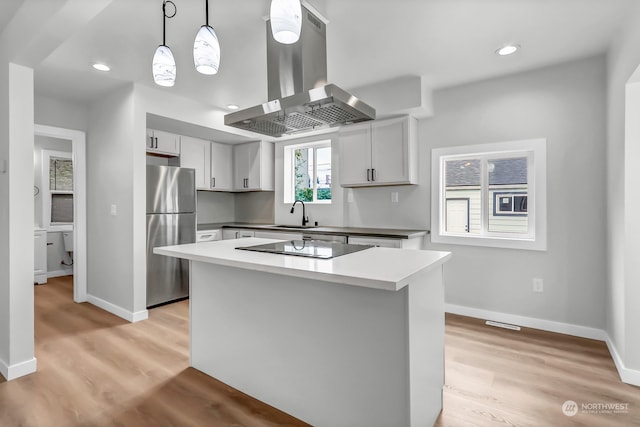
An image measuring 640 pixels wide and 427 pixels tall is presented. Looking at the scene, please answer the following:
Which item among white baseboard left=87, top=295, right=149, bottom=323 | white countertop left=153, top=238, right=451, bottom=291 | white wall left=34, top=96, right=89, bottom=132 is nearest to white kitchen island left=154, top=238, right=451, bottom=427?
white countertop left=153, top=238, right=451, bottom=291

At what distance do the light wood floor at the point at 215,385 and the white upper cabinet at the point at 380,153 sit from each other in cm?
165

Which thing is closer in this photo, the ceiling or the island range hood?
the island range hood

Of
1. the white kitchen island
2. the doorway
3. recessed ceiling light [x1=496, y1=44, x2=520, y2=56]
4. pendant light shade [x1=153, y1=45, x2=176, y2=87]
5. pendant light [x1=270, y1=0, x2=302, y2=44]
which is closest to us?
pendant light [x1=270, y1=0, x2=302, y2=44]

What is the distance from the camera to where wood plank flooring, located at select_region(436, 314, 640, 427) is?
185cm

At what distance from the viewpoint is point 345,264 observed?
5.31 feet

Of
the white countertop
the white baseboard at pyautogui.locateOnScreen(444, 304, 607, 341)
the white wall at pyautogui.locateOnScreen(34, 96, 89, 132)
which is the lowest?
the white baseboard at pyautogui.locateOnScreen(444, 304, 607, 341)

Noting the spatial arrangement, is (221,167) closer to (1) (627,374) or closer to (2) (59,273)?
(2) (59,273)

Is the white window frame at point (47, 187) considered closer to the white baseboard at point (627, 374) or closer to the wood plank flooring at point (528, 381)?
the wood plank flooring at point (528, 381)

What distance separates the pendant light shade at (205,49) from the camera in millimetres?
1553

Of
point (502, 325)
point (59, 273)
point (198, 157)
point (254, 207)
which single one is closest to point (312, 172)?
point (254, 207)

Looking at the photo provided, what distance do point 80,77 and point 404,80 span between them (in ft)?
10.1

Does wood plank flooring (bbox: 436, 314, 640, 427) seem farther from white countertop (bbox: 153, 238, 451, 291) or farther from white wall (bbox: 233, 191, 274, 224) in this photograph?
white wall (bbox: 233, 191, 274, 224)

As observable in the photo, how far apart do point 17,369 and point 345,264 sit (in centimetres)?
240

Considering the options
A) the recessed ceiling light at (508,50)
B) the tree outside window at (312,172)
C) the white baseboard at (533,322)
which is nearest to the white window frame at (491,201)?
the white baseboard at (533,322)
